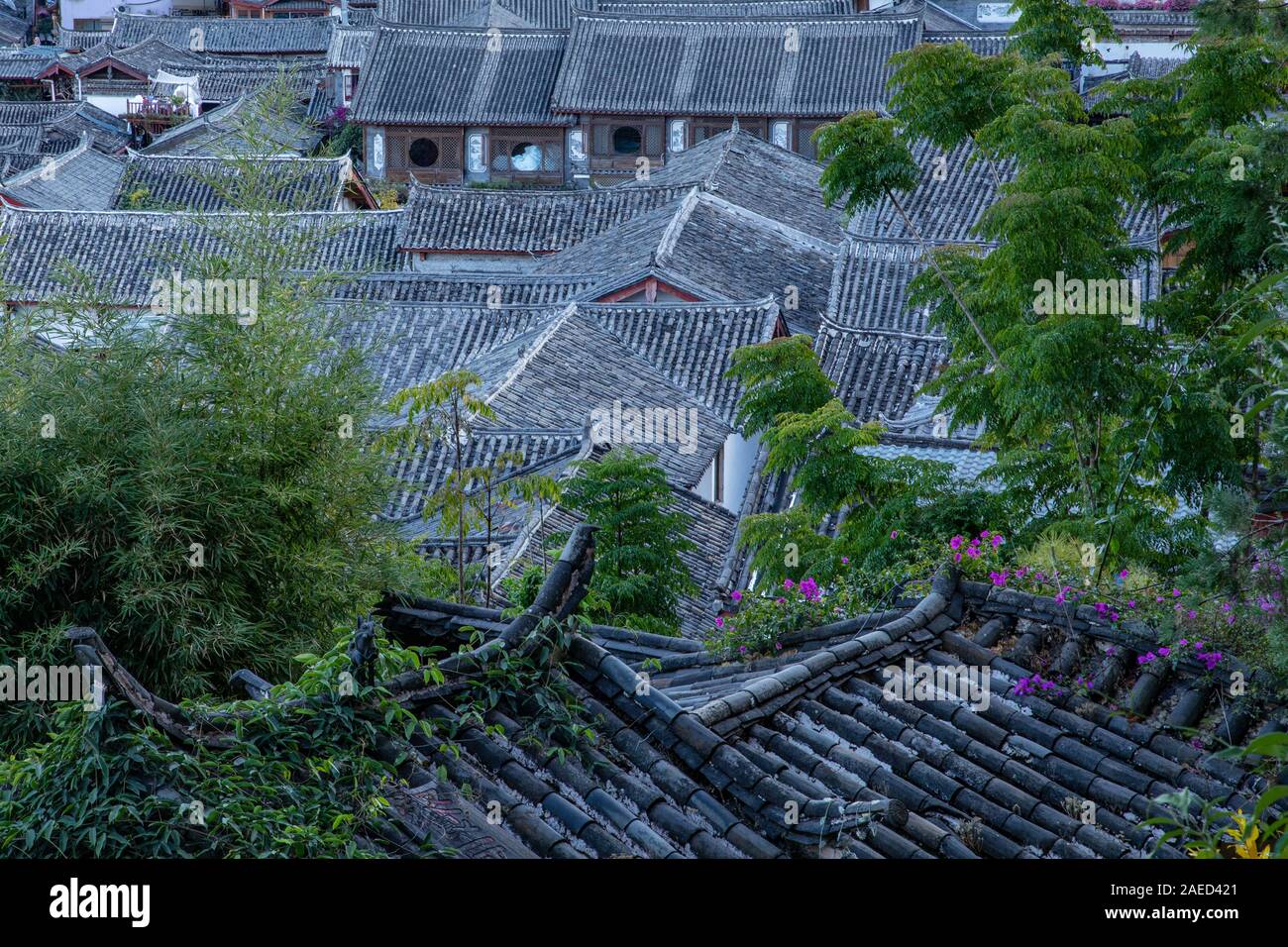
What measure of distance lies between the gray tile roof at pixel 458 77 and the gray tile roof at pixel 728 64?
3.90 ft

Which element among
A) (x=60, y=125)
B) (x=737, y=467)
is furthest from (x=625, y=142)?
(x=737, y=467)

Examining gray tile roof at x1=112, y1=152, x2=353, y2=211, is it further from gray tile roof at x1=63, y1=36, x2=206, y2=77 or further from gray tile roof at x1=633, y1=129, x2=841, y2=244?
gray tile roof at x1=63, y1=36, x2=206, y2=77

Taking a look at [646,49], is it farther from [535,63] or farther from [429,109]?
[429,109]

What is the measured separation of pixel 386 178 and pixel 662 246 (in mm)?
19037

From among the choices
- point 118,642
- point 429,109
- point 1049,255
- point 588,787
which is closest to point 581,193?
point 429,109

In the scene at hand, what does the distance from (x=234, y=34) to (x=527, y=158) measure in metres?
19.7

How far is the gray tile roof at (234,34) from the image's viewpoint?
54.8 meters

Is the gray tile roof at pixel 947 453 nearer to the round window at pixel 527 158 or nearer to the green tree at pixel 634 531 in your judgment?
the green tree at pixel 634 531

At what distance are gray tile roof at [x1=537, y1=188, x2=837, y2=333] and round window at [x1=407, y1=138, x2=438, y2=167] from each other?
14.4 m

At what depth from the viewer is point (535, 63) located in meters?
42.4

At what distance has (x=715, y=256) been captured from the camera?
2609cm

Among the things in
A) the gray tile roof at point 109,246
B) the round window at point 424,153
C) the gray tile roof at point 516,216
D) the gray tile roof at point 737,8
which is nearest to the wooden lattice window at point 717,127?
the gray tile roof at point 737,8

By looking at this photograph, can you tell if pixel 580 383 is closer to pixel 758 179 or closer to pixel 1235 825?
pixel 758 179

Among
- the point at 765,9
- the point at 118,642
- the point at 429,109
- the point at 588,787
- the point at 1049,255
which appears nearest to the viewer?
the point at 588,787
